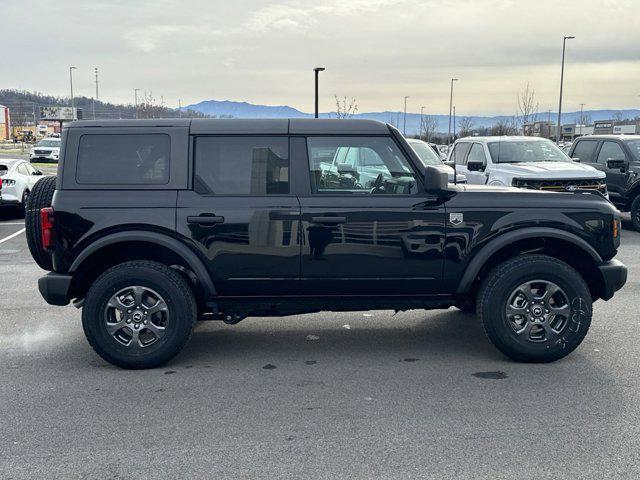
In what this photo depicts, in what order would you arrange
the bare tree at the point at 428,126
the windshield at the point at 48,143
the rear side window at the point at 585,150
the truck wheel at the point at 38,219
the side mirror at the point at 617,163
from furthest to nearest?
the bare tree at the point at 428,126
the windshield at the point at 48,143
the rear side window at the point at 585,150
the side mirror at the point at 617,163
the truck wheel at the point at 38,219

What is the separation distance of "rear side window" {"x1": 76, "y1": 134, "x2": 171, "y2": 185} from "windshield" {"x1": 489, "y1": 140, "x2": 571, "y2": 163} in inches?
373

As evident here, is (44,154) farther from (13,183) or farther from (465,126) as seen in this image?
(465,126)

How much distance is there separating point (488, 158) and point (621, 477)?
1061 cm

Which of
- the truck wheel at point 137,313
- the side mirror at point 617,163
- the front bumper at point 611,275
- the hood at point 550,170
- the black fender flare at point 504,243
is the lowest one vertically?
the truck wheel at point 137,313

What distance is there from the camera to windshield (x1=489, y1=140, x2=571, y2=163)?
13.2 metres

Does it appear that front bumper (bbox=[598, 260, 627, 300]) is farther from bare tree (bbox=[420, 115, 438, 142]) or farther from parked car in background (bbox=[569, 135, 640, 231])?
bare tree (bbox=[420, 115, 438, 142])

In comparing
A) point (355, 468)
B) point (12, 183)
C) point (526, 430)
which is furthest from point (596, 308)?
point (12, 183)

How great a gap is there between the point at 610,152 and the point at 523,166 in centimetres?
279

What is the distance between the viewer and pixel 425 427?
405 centimetres

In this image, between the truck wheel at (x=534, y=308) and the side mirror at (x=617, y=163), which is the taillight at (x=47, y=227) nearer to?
the truck wheel at (x=534, y=308)

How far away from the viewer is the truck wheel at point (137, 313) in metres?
5.08

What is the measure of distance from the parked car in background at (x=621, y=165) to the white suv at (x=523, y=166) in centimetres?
61

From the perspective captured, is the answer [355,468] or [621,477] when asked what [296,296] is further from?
[621,477]

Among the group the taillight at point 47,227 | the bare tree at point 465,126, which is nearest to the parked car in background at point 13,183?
the taillight at point 47,227
